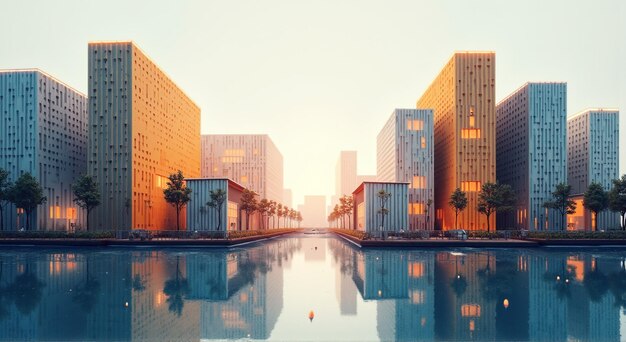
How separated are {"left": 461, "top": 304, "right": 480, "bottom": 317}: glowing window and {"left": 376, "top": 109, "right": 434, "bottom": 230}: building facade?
2619 inches

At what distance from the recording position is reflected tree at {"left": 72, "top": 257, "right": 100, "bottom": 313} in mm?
16469

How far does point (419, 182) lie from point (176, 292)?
6935 centimetres

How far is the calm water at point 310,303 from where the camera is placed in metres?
13.1

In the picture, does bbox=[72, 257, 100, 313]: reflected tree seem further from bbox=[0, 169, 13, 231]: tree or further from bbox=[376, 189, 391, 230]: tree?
bbox=[0, 169, 13, 231]: tree

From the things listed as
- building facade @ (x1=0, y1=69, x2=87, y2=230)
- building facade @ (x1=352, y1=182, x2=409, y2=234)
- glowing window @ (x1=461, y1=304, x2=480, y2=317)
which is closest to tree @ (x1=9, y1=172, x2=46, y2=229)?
building facade @ (x1=0, y1=69, x2=87, y2=230)

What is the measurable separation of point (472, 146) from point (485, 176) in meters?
5.92

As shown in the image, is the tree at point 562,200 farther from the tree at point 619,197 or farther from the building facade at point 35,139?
the building facade at point 35,139

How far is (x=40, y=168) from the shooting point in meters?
70.4

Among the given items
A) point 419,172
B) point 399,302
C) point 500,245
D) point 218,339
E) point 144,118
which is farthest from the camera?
point 419,172

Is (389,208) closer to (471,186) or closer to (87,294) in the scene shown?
(471,186)

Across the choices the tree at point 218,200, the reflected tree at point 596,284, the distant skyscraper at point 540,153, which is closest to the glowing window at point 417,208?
the distant skyscraper at point 540,153

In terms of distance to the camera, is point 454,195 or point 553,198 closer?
point 454,195

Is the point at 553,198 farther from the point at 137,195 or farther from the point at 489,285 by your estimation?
the point at 137,195

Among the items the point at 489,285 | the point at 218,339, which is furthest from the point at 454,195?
the point at 218,339
